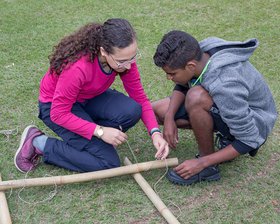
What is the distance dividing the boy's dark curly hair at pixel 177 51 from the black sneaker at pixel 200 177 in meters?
0.84

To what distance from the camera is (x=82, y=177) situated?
239 centimetres

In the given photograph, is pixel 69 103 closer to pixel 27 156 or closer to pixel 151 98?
pixel 27 156

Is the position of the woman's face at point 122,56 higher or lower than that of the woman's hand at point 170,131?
higher

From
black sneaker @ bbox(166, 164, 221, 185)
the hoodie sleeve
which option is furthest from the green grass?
the hoodie sleeve

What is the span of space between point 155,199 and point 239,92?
3.09ft

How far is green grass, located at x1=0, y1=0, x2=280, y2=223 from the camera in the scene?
230 centimetres

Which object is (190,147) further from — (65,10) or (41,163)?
(65,10)

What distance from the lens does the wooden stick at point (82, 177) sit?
233 cm

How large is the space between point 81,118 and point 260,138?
1.36 m

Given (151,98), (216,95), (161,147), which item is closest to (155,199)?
(161,147)

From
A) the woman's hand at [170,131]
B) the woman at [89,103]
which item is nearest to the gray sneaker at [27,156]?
the woman at [89,103]

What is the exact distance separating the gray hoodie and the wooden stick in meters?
0.62

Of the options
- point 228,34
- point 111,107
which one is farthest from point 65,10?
point 111,107

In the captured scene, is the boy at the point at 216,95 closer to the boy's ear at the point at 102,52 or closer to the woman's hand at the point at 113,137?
the boy's ear at the point at 102,52
